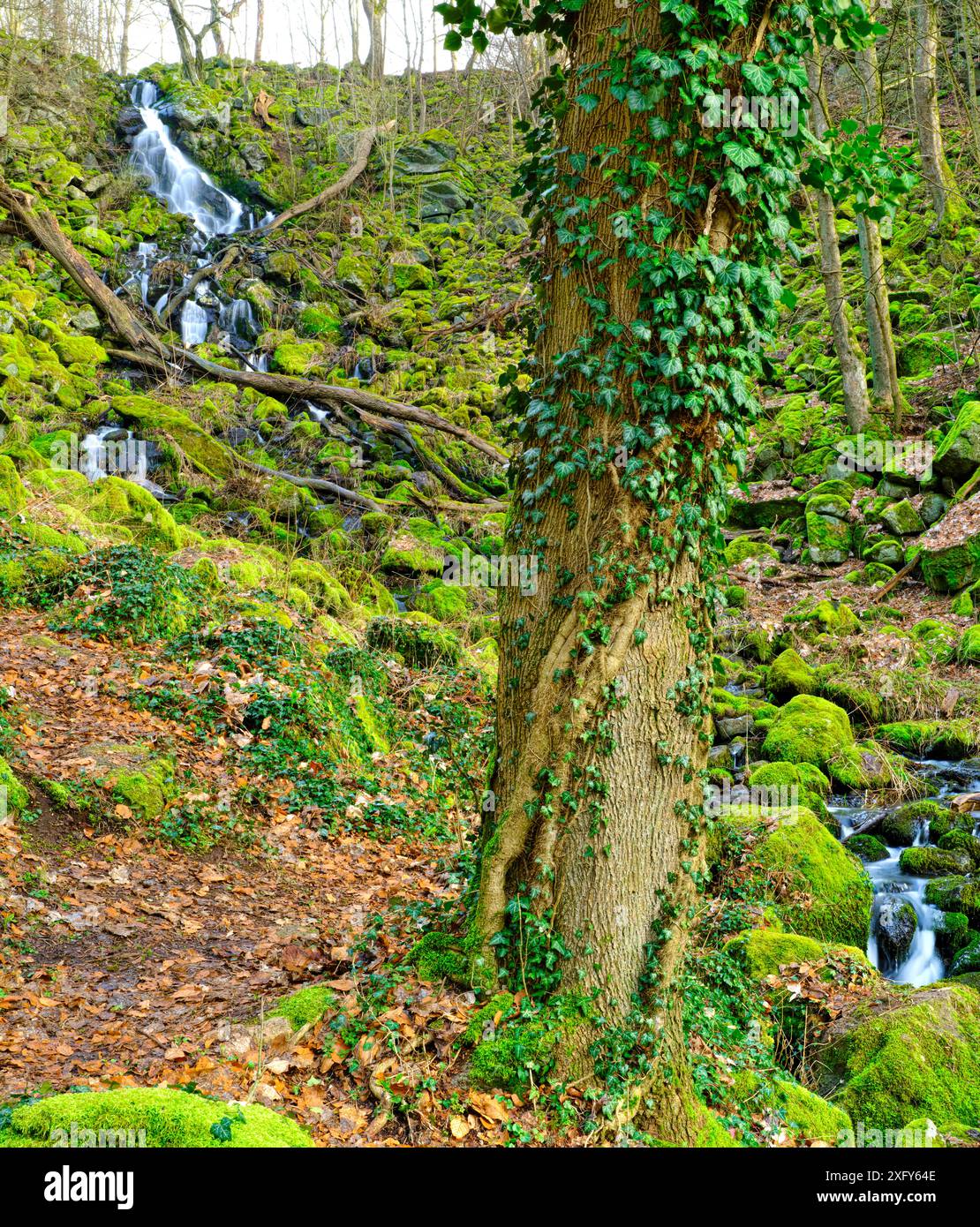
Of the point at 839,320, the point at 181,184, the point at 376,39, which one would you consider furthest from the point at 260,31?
the point at 839,320

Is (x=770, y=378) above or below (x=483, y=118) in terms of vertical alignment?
below

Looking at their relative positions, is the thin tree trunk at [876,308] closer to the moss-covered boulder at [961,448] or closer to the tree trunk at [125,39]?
the moss-covered boulder at [961,448]

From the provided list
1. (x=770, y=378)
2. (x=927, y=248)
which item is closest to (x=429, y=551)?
(x=770, y=378)

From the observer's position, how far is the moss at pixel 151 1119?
8.63 ft

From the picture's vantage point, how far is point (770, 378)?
4309 mm

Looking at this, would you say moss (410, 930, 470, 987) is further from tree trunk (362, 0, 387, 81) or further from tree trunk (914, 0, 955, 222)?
tree trunk (362, 0, 387, 81)

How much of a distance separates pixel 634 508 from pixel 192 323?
1982 cm

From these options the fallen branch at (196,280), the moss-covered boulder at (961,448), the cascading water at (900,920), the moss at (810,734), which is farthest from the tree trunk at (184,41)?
the cascading water at (900,920)

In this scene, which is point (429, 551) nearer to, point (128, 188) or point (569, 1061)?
point (569, 1061)

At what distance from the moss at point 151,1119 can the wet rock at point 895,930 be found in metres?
6.23

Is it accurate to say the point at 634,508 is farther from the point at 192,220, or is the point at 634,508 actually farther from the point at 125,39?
the point at 125,39

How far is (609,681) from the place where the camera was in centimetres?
397

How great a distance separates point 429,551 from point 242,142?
66.1 ft

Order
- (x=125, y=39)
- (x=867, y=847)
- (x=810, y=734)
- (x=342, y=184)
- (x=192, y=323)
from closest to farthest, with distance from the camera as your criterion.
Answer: (x=867, y=847) < (x=810, y=734) < (x=192, y=323) < (x=342, y=184) < (x=125, y=39)
